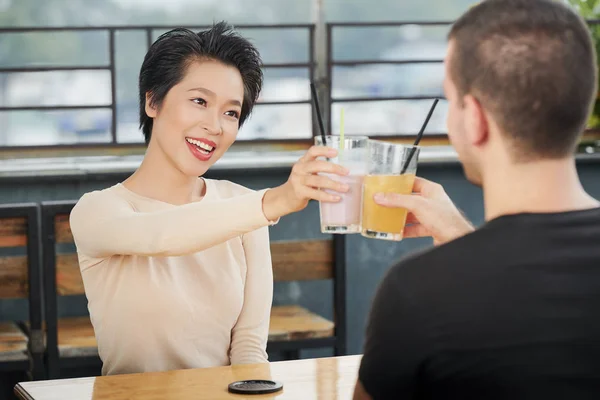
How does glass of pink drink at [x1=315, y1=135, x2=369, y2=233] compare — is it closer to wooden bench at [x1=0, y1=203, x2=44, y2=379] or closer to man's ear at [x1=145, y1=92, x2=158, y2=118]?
man's ear at [x1=145, y1=92, x2=158, y2=118]

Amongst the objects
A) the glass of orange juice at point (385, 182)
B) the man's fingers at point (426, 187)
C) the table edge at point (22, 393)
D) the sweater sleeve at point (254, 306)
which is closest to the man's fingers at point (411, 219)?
the man's fingers at point (426, 187)

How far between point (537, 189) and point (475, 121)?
10cm

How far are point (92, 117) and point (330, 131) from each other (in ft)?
3.29

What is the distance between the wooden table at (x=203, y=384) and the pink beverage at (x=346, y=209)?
0.28 meters

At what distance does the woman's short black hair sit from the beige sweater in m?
0.23

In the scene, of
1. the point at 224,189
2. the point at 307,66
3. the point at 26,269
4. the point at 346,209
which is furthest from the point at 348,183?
the point at 307,66

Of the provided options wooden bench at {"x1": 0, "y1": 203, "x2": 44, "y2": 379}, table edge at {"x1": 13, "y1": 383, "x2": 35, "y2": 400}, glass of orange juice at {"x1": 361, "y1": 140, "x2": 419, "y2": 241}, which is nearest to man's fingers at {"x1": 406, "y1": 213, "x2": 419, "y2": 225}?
glass of orange juice at {"x1": 361, "y1": 140, "x2": 419, "y2": 241}

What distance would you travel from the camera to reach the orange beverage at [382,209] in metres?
1.51

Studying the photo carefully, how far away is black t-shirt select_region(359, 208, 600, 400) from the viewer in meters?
0.94

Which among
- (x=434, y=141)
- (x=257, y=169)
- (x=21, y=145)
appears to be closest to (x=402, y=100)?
(x=434, y=141)

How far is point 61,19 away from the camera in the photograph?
156 inches

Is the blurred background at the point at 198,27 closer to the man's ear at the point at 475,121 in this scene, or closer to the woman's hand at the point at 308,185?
the woman's hand at the point at 308,185

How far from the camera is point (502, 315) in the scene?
0.95 m

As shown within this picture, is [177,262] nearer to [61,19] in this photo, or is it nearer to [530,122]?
[530,122]
